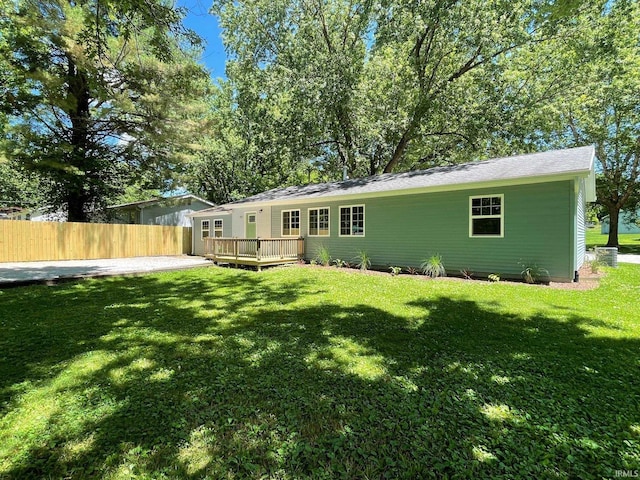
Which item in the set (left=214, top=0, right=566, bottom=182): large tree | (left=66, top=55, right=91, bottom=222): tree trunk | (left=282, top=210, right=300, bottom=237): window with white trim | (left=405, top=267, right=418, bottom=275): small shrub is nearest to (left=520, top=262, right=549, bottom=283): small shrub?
(left=405, top=267, right=418, bottom=275): small shrub

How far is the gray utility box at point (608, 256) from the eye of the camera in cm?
1154

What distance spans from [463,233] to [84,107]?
17895 millimetres

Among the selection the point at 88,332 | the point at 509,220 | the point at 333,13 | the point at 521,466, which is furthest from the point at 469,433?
the point at 333,13

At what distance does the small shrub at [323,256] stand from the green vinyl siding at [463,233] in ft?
0.57

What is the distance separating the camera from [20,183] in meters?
30.3

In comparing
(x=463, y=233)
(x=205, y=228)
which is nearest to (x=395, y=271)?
(x=463, y=233)

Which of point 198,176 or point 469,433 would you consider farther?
point 198,176

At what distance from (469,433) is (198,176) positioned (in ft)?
80.9

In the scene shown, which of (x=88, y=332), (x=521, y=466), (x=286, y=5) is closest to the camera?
(x=521, y=466)

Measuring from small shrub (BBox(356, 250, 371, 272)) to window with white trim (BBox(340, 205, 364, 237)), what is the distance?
696mm

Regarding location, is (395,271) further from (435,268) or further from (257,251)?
(257,251)

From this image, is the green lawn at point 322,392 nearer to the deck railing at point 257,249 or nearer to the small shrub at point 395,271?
the small shrub at point 395,271

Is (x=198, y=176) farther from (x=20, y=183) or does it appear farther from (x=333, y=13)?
(x=20, y=183)

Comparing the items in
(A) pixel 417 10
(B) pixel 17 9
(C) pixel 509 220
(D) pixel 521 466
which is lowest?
(D) pixel 521 466
